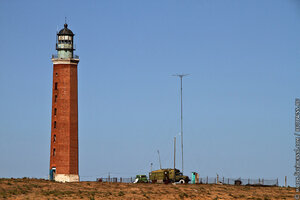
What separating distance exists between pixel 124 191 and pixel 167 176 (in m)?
19.6

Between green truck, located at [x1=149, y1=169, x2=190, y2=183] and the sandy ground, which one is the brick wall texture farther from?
green truck, located at [x1=149, y1=169, x2=190, y2=183]

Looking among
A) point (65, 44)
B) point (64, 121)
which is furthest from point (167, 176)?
point (65, 44)

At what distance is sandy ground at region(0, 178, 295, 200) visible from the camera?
11131 cm

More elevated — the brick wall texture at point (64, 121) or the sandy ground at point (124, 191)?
the brick wall texture at point (64, 121)

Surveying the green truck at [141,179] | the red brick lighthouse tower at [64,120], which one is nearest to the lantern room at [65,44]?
the red brick lighthouse tower at [64,120]

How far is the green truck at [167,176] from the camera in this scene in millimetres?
135625

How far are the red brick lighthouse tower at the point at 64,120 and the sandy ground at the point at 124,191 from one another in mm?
6036

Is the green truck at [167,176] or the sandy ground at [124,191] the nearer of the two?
the sandy ground at [124,191]

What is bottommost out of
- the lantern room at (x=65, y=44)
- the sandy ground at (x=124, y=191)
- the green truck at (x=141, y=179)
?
the sandy ground at (x=124, y=191)

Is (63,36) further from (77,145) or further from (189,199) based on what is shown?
(189,199)

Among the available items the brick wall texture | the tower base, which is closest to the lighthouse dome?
the brick wall texture

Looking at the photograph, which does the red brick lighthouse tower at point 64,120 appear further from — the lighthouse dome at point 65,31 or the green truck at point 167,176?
the green truck at point 167,176

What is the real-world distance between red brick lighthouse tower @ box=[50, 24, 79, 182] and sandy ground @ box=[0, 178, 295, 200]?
19.8ft

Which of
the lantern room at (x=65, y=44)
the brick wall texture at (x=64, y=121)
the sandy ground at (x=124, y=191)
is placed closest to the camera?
the sandy ground at (x=124, y=191)
